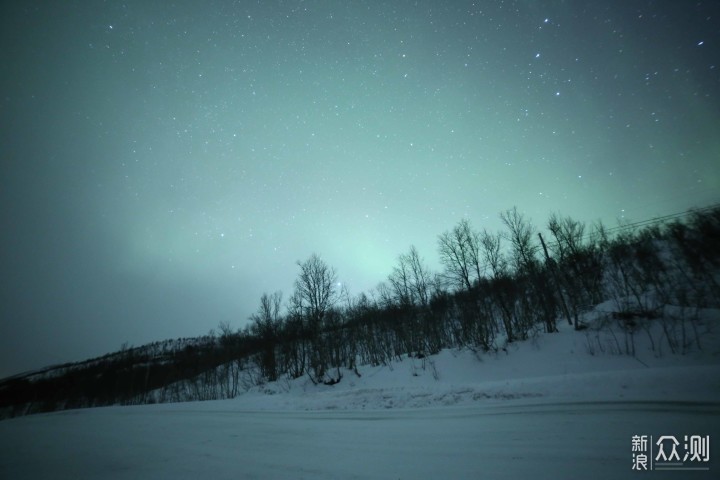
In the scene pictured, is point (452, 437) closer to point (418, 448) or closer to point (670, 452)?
point (418, 448)

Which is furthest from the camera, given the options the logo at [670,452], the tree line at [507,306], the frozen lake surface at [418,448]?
the tree line at [507,306]

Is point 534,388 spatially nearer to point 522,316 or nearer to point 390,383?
point 390,383

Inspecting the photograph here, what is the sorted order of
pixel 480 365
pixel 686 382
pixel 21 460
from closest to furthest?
pixel 686 382
pixel 21 460
pixel 480 365

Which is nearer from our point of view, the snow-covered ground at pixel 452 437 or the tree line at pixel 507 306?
Answer: the snow-covered ground at pixel 452 437

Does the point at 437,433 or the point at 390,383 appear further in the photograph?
the point at 390,383

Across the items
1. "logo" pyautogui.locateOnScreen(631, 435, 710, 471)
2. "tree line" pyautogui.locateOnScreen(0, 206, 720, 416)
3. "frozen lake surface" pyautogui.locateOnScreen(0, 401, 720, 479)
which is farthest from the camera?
"tree line" pyautogui.locateOnScreen(0, 206, 720, 416)

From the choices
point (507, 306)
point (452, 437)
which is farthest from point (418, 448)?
point (507, 306)

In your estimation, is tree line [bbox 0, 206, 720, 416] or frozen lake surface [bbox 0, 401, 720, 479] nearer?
frozen lake surface [bbox 0, 401, 720, 479]

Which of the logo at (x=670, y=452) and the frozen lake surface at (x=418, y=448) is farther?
the frozen lake surface at (x=418, y=448)

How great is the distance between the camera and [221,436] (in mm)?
6660

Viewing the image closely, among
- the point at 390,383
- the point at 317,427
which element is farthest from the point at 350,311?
the point at 317,427

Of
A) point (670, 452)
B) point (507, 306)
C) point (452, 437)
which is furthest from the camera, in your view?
point (507, 306)

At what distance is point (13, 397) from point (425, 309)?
353ft

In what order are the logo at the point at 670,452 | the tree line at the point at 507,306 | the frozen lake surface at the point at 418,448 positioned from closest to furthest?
the logo at the point at 670,452 < the frozen lake surface at the point at 418,448 < the tree line at the point at 507,306
